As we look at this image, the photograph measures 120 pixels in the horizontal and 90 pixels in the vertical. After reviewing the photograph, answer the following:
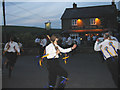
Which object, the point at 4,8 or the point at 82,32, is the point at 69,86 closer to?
the point at 4,8

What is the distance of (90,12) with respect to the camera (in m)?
31.3

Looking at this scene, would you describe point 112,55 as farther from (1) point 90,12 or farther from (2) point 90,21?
(1) point 90,12

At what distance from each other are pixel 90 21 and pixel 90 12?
2.45m

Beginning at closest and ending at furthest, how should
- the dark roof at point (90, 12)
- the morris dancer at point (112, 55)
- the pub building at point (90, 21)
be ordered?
the morris dancer at point (112, 55)
the pub building at point (90, 21)
the dark roof at point (90, 12)

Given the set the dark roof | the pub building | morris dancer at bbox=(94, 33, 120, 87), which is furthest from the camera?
the dark roof

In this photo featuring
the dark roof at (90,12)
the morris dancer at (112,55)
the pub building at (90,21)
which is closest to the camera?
the morris dancer at (112,55)

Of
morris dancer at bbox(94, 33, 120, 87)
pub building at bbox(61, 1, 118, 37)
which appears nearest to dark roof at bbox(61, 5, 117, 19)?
pub building at bbox(61, 1, 118, 37)

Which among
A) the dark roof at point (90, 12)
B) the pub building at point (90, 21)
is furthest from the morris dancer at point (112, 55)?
the dark roof at point (90, 12)

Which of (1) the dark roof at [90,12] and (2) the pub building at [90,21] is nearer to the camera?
(2) the pub building at [90,21]

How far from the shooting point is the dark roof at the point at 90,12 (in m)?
29.9

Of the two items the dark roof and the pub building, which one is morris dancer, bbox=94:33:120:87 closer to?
the pub building

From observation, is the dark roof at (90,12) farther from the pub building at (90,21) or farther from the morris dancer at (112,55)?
the morris dancer at (112,55)

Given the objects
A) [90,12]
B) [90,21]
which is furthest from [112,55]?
[90,12]

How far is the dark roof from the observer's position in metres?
29.9
